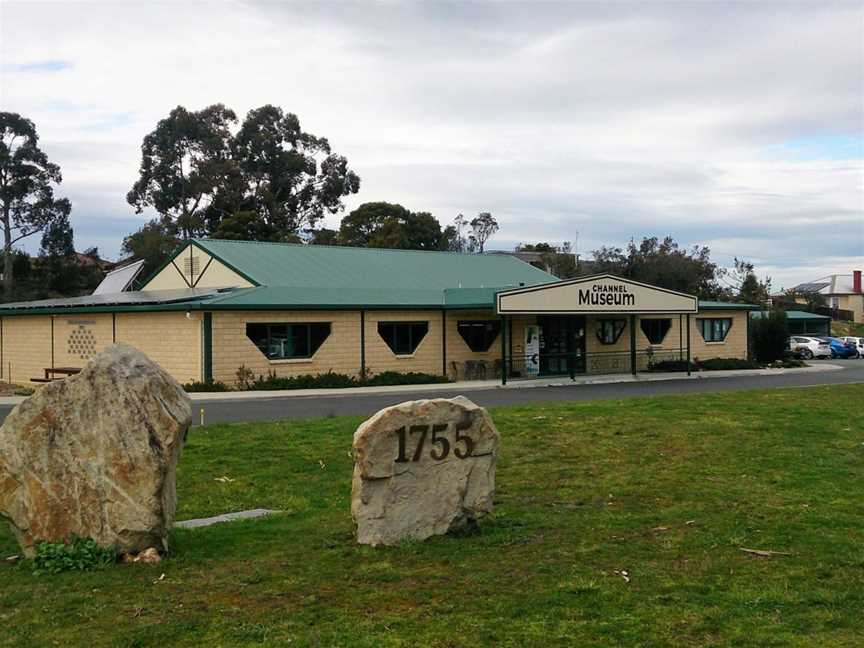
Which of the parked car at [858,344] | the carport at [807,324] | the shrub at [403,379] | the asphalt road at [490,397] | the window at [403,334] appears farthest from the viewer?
the carport at [807,324]

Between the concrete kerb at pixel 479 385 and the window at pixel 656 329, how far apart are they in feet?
9.60

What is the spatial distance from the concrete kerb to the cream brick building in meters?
0.94

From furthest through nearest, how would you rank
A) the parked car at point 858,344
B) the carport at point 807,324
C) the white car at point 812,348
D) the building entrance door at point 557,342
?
1. the carport at point 807,324
2. the parked car at point 858,344
3. the white car at point 812,348
4. the building entrance door at point 557,342

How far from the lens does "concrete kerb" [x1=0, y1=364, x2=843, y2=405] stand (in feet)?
87.1

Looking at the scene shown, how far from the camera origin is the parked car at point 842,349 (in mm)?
54594

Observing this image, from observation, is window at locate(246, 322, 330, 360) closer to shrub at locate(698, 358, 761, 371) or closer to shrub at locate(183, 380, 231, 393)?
shrub at locate(183, 380, 231, 393)

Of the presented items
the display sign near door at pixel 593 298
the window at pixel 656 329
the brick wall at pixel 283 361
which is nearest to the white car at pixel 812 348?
the window at pixel 656 329

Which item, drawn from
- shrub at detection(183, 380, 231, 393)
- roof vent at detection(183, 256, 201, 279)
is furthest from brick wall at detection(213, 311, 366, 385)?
roof vent at detection(183, 256, 201, 279)

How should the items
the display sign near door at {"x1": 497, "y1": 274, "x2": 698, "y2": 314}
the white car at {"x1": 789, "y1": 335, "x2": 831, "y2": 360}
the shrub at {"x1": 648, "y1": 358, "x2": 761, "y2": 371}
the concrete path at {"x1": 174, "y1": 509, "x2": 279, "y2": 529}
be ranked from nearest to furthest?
1. the concrete path at {"x1": 174, "y1": 509, "x2": 279, "y2": 529}
2. the display sign near door at {"x1": 497, "y1": 274, "x2": 698, "y2": 314}
3. the shrub at {"x1": 648, "y1": 358, "x2": 761, "y2": 371}
4. the white car at {"x1": 789, "y1": 335, "x2": 831, "y2": 360}

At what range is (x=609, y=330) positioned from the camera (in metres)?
39.8

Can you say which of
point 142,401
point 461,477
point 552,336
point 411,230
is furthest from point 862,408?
point 411,230

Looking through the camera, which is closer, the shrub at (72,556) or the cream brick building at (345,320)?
the shrub at (72,556)

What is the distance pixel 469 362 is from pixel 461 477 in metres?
25.5

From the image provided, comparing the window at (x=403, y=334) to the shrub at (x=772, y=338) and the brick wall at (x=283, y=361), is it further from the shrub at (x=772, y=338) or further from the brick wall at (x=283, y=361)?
the shrub at (x=772, y=338)
